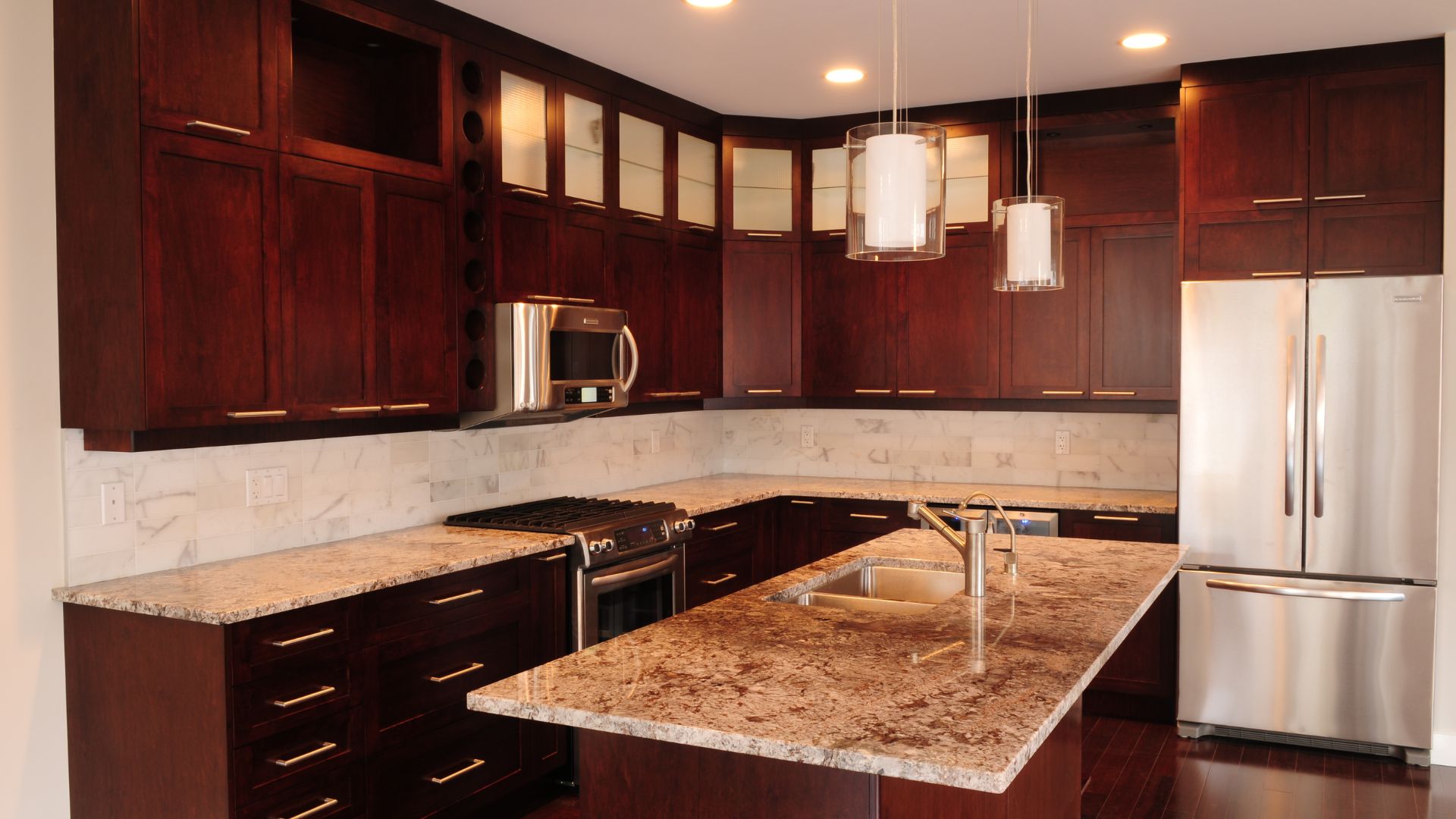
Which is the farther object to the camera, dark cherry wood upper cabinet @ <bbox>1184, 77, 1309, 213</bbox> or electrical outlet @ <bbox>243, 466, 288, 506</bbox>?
dark cherry wood upper cabinet @ <bbox>1184, 77, 1309, 213</bbox>

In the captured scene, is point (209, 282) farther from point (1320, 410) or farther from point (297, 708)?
point (1320, 410)

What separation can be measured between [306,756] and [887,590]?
1.66 m

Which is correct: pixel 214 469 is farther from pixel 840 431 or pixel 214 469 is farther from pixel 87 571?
pixel 840 431

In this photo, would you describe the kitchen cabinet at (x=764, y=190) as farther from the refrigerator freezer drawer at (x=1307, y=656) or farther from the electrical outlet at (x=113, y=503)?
the electrical outlet at (x=113, y=503)

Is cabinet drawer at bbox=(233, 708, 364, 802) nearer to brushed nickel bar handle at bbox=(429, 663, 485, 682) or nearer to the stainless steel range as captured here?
brushed nickel bar handle at bbox=(429, 663, 485, 682)

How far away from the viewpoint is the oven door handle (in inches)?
153

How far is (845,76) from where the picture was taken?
466cm

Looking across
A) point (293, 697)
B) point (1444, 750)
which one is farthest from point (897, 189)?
point (1444, 750)

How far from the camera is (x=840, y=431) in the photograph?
5906mm

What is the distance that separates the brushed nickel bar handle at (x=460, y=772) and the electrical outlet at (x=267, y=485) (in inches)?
40.1

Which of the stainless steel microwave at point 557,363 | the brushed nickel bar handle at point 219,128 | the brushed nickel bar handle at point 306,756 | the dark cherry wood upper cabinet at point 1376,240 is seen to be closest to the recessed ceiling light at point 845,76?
the stainless steel microwave at point 557,363

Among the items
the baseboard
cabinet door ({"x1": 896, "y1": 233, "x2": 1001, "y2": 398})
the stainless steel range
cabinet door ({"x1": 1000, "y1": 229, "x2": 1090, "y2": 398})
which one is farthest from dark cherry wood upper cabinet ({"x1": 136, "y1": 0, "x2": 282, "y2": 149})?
the baseboard

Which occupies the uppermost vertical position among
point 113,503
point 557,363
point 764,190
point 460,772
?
point 764,190

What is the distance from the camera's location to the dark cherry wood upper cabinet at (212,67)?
9.23 ft
